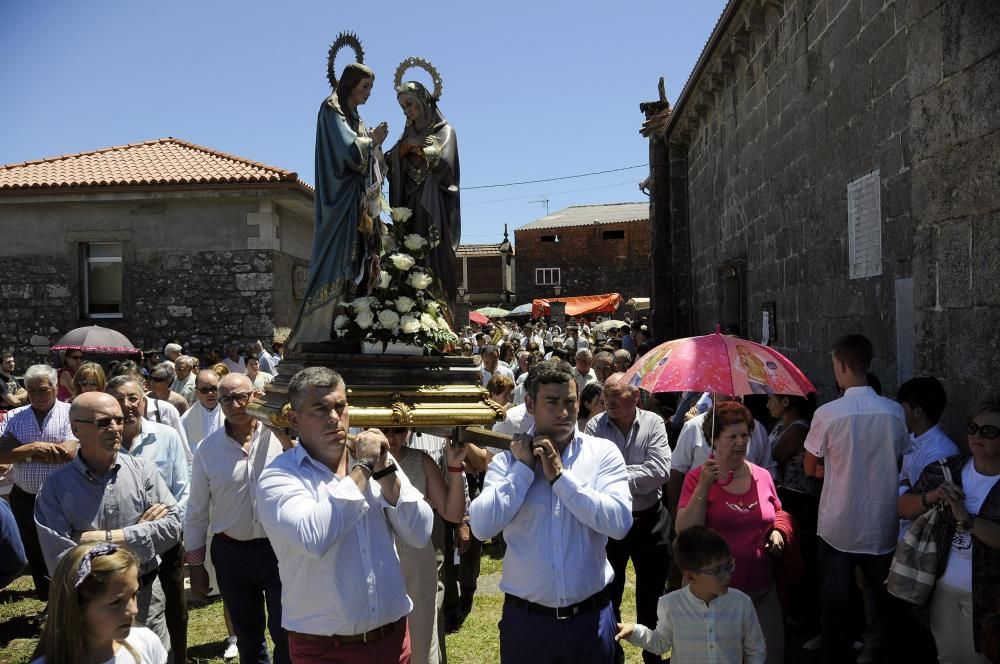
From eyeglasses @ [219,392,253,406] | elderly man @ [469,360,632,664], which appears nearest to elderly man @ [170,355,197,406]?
eyeglasses @ [219,392,253,406]

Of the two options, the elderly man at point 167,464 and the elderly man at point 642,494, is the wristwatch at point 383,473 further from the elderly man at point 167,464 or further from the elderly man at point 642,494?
the elderly man at point 642,494

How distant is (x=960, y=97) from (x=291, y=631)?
14.2 feet

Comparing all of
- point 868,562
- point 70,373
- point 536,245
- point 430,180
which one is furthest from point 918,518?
point 536,245

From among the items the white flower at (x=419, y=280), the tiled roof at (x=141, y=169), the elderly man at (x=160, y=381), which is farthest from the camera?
the tiled roof at (x=141, y=169)

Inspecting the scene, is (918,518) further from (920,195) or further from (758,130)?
(758,130)

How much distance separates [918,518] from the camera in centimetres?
400

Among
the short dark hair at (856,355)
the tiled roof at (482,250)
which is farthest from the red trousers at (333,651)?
the tiled roof at (482,250)

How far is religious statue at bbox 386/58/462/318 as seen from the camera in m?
5.17

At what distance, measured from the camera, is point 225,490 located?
15.4 ft

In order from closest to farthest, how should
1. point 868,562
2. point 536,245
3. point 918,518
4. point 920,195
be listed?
1. point 918,518
2. point 868,562
3. point 920,195
4. point 536,245

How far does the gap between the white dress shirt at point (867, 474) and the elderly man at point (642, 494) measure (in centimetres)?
113

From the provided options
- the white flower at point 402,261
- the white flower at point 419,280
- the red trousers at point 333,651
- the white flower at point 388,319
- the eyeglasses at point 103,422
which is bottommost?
the red trousers at point 333,651

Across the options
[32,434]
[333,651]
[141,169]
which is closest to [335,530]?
[333,651]

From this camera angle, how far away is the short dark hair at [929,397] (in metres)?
4.47
